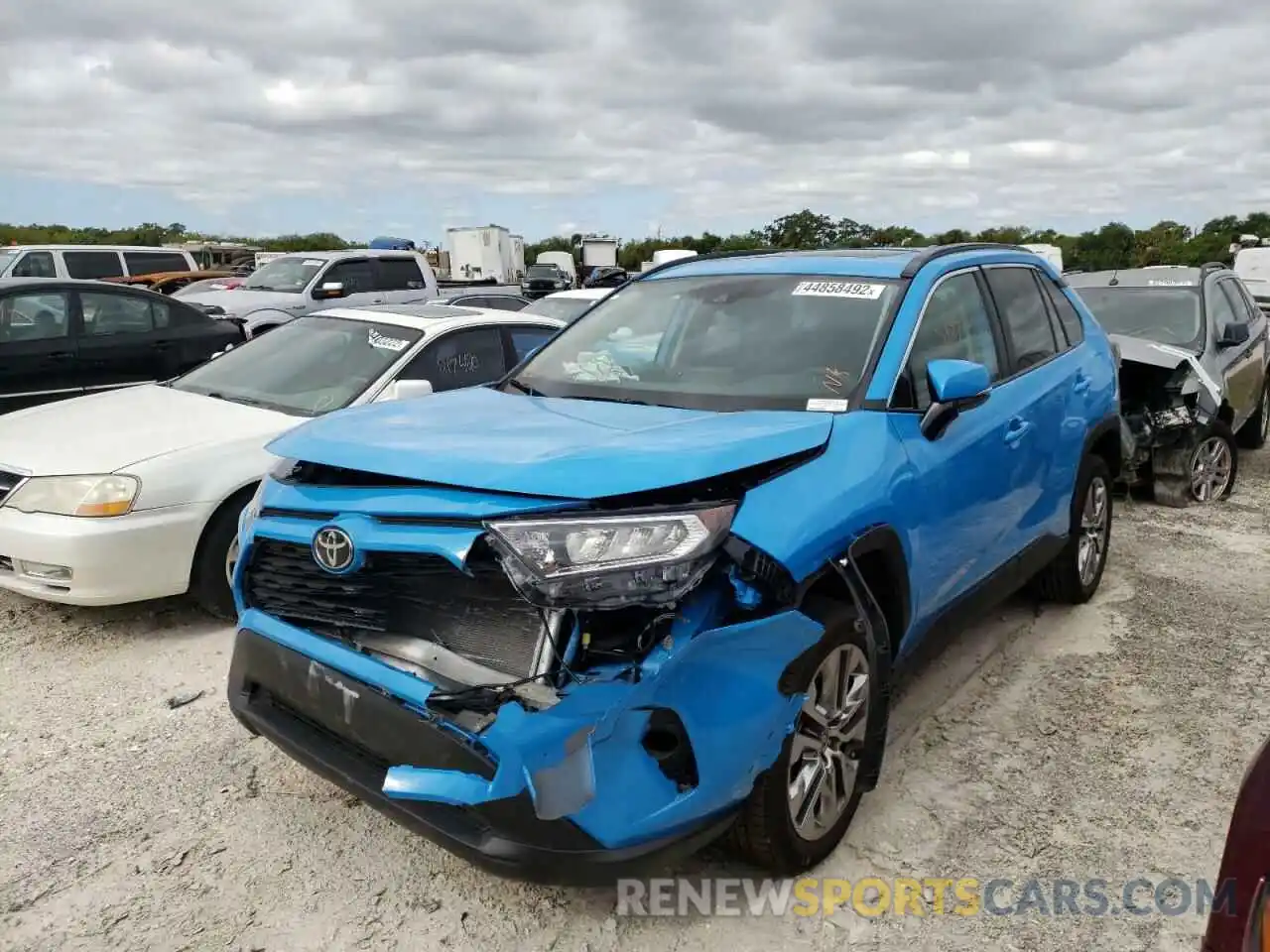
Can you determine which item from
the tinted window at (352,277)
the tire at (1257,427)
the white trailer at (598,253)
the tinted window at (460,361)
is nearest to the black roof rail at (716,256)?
the tinted window at (460,361)

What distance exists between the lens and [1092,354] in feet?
16.0

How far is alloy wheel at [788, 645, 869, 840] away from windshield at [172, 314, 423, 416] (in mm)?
3256

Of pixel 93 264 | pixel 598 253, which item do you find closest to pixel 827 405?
pixel 93 264

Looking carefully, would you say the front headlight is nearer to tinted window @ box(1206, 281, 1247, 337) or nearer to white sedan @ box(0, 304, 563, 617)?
white sedan @ box(0, 304, 563, 617)

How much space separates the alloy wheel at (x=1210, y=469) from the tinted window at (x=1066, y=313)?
302cm

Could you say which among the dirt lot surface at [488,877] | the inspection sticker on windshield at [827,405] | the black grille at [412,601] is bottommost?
the dirt lot surface at [488,877]

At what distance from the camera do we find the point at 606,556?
2256 millimetres

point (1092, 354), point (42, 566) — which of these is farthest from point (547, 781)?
point (1092, 354)

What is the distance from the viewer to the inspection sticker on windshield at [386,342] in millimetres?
5438

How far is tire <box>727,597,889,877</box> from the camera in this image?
2.57 metres

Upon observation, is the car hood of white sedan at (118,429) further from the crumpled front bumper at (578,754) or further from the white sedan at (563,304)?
the white sedan at (563,304)

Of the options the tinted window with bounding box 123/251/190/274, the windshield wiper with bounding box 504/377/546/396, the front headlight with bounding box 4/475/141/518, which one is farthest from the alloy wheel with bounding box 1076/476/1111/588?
the tinted window with bounding box 123/251/190/274

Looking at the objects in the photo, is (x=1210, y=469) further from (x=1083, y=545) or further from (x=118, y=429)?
(x=118, y=429)

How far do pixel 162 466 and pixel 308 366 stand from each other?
1.29 meters
